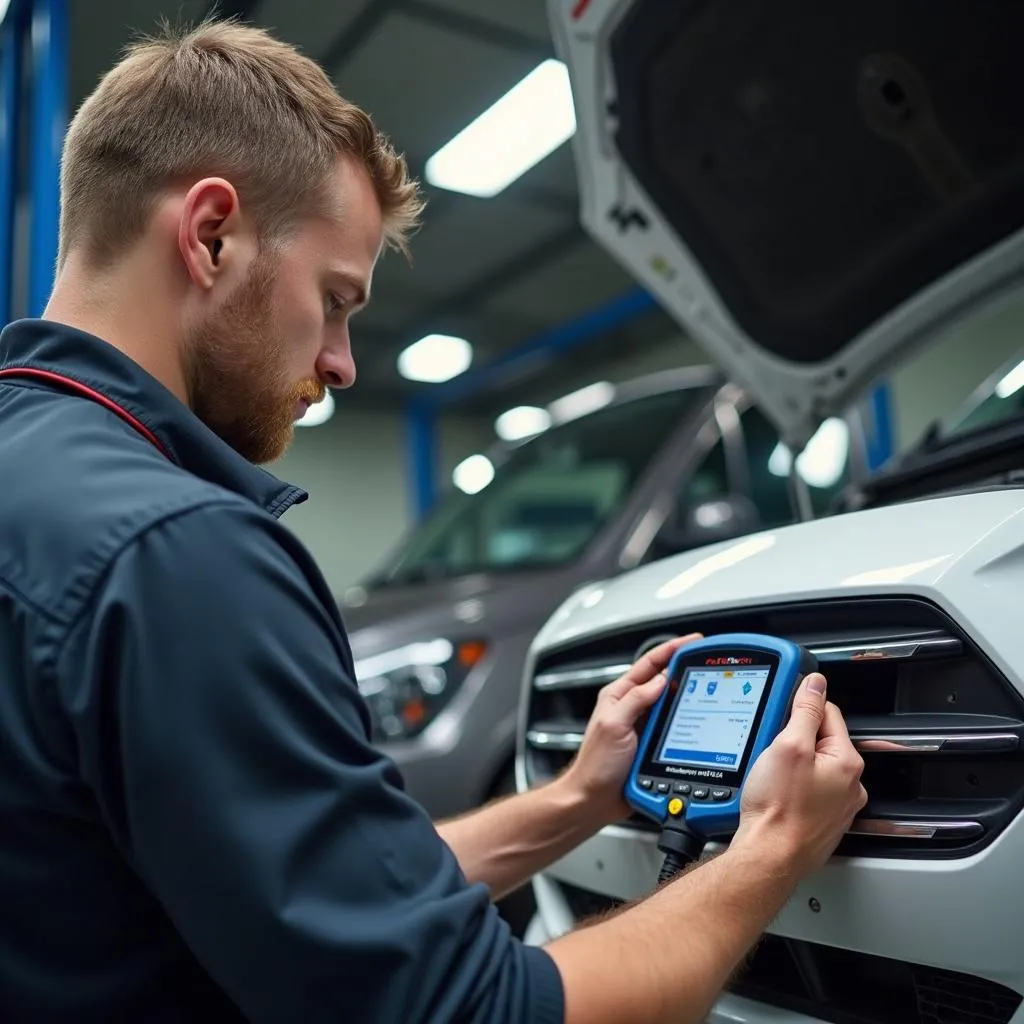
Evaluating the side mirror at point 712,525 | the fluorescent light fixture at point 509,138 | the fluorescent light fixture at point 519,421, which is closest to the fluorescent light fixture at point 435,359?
the fluorescent light fixture at point 519,421

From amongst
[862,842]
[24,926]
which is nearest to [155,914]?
[24,926]

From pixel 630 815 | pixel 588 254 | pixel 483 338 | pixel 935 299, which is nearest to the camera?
pixel 630 815

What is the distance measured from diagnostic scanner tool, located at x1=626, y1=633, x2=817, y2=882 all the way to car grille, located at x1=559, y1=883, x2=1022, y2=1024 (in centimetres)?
21

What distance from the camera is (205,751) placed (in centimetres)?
75

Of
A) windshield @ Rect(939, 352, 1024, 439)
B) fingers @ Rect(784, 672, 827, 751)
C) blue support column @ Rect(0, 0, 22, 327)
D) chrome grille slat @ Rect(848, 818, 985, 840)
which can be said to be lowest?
chrome grille slat @ Rect(848, 818, 985, 840)

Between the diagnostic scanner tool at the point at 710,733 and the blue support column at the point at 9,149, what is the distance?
2.95 m

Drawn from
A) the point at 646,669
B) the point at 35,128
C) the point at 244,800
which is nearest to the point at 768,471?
the point at 646,669

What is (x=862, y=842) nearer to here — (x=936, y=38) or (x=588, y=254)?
(x=936, y=38)

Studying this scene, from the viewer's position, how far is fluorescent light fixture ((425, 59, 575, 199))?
16.6 feet

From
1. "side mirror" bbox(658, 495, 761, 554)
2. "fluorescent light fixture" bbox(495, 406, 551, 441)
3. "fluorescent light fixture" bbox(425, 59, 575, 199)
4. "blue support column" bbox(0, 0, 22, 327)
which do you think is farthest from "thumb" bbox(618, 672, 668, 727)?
"fluorescent light fixture" bbox(495, 406, 551, 441)

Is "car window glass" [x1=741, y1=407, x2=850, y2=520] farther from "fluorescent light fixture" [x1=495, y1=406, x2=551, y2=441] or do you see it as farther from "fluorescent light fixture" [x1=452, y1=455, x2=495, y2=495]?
"fluorescent light fixture" [x1=495, y1=406, x2=551, y2=441]

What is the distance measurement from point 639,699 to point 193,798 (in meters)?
0.78

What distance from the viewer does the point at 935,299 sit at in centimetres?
237

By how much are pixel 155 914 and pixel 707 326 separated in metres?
2.09
